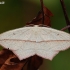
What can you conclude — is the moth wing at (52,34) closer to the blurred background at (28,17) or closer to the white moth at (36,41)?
the white moth at (36,41)

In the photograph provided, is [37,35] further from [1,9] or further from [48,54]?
[1,9]

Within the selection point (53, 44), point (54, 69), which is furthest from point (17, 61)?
point (54, 69)

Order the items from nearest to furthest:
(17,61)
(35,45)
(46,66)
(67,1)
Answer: (35,45)
(17,61)
(67,1)
(46,66)

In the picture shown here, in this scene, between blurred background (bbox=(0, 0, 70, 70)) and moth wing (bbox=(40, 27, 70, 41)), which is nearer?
moth wing (bbox=(40, 27, 70, 41))

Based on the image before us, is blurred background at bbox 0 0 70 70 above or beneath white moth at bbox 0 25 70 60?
beneath

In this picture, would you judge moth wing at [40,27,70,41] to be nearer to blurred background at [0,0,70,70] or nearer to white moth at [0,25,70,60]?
white moth at [0,25,70,60]

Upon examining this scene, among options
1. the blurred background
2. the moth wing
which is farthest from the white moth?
the blurred background

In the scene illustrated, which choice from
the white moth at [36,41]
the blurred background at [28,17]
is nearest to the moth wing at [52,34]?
the white moth at [36,41]
